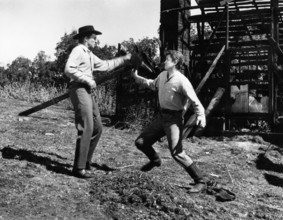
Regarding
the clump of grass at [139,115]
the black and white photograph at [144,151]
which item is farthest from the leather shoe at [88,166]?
the clump of grass at [139,115]

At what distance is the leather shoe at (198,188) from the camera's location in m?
5.26

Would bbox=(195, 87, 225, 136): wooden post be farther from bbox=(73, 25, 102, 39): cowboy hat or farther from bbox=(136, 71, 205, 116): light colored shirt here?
bbox=(73, 25, 102, 39): cowboy hat

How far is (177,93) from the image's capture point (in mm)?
5312

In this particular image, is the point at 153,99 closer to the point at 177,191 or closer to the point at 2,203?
the point at 177,191

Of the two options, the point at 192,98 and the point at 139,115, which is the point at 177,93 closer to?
the point at 192,98

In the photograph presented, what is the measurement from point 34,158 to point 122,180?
176 centimetres

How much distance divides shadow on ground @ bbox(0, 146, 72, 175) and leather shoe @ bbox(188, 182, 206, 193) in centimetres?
171

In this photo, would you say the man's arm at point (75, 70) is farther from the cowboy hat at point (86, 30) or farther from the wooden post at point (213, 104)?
the wooden post at point (213, 104)

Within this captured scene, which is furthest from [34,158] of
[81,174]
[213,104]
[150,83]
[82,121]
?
[213,104]

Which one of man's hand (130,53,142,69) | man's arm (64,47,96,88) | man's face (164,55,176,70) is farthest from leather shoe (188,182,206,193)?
man's hand (130,53,142,69)

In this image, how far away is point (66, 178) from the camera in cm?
562

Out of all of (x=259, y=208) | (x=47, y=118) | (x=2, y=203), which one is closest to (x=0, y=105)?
(x=47, y=118)

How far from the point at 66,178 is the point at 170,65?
2.00m

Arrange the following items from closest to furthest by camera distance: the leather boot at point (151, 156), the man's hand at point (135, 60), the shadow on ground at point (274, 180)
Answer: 1. the leather boot at point (151, 156)
2. the man's hand at point (135, 60)
3. the shadow on ground at point (274, 180)
